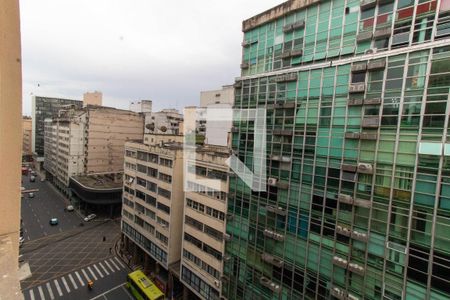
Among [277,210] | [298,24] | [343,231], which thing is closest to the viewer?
[343,231]

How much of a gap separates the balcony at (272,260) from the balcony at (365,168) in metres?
8.81

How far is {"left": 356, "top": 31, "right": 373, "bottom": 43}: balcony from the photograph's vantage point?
13633 millimetres

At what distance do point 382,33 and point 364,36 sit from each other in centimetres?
89

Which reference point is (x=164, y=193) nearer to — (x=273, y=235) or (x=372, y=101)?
(x=273, y=235)

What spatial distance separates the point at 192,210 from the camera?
2589cm

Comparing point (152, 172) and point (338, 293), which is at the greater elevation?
point (152, 172)

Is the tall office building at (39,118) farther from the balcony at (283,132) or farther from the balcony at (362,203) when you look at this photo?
the balcony at (362,203)

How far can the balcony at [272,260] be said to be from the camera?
17.7 metres

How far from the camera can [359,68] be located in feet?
45.1

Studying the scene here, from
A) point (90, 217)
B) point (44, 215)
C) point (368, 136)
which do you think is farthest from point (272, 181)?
point (44, 215)

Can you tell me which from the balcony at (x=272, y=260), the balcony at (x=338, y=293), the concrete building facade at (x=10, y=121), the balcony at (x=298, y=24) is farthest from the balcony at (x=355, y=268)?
the concrete building facade at (x=10, y=121)

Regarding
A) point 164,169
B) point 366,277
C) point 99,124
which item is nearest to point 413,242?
point 366,277

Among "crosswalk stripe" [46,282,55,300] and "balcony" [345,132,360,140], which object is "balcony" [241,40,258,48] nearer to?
"balcony" [345,132,360,140]

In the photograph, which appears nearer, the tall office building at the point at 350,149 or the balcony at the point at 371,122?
the tall office building at the point at 350,149
